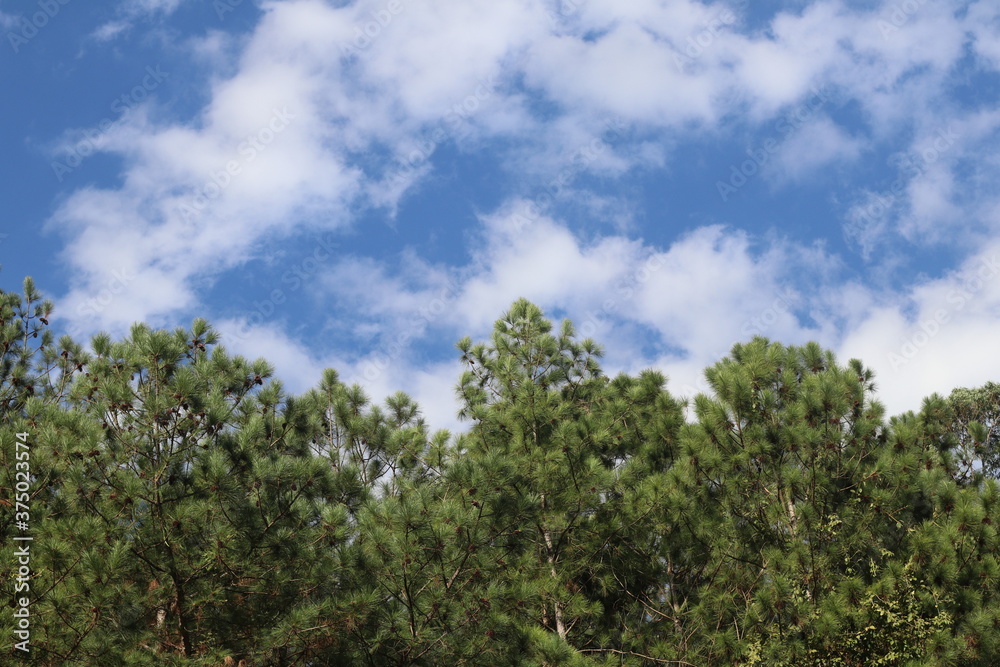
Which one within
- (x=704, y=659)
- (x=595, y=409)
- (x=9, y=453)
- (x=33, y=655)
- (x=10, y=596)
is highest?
(x=595, y=409)

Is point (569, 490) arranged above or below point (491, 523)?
above

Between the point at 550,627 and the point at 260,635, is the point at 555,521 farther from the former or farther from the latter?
the point at 260,635

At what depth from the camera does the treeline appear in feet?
23.1

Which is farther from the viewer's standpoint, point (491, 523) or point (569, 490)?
point (569, 490)

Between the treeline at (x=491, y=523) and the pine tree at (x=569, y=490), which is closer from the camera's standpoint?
the treeline at (x=491, y=523)

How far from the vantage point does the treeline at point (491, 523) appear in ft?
23.1

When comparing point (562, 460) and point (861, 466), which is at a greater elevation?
point (562, 460)

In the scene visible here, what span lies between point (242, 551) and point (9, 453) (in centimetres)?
214

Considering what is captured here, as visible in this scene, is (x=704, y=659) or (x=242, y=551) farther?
(x=704, y=659)

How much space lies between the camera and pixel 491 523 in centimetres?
793

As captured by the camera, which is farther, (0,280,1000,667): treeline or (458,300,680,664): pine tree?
(458,300,680,664): pine tree

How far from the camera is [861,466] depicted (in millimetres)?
10102

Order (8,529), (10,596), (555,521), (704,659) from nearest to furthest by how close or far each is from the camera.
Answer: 1. (10,596)
2. (8,529)
3. (704,659)
4. (555,521)


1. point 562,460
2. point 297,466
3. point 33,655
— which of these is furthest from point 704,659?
point 33,655
